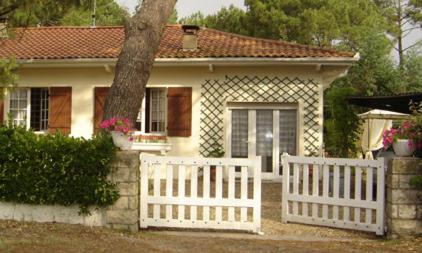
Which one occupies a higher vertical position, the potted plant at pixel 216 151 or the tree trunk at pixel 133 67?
the tree trunk at pixel 133 67

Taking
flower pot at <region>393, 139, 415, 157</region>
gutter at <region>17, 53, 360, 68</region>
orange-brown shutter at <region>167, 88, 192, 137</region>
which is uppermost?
gutter at <region>17, 53, 360, 68</region>

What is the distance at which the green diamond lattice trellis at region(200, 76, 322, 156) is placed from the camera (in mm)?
14055

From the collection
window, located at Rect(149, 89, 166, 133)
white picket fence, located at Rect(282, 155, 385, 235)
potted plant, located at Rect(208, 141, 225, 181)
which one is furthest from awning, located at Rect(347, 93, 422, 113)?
window, located at Rect(149, 89, 166, 133)

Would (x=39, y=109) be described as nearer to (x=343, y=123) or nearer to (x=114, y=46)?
(x=114, y=46)

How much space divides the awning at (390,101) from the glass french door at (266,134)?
2.09m

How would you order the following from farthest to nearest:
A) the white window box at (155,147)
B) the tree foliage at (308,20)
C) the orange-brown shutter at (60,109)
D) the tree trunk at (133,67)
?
the tree foliage at (308,20)
the orange-brown shutter at (60,109)
the white window box at (155,147)
the tree trunk at (133,67)

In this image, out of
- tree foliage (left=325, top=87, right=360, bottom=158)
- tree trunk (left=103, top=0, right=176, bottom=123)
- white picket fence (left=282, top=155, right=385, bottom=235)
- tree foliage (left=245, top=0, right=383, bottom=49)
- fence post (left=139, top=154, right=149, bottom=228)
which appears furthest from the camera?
tree foliage (left=245, top=0, right=383, bottom=49)

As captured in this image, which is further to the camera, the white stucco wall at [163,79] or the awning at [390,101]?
the white stucco wall at [163,79]

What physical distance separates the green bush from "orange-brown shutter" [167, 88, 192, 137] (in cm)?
673

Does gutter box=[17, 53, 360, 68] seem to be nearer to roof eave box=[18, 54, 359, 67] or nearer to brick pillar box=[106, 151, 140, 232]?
roof eave box=[18, 54, 359, 67]

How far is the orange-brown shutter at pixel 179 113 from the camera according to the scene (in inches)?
558

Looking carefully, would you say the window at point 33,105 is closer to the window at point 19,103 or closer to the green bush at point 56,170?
the window at point 19,103

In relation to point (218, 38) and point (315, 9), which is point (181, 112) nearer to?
point (218, 38)

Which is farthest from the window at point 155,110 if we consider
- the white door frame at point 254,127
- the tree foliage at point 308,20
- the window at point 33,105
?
the tree foliage at point 308,20
